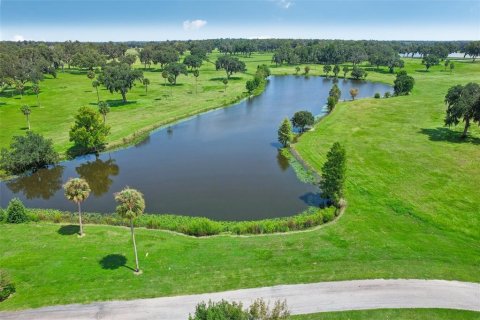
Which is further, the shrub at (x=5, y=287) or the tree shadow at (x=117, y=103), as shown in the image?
the tree shadow at (x=117, y=103)

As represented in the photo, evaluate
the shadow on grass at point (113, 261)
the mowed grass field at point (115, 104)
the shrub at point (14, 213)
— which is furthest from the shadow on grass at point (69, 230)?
the mowed grass field at point (115, 104)

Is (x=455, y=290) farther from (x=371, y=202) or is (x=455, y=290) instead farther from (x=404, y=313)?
(x=371, y=202)

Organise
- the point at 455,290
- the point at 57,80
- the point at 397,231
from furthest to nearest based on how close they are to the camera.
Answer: the point at 57,80 < the point at 397,231 < the point at 455,290

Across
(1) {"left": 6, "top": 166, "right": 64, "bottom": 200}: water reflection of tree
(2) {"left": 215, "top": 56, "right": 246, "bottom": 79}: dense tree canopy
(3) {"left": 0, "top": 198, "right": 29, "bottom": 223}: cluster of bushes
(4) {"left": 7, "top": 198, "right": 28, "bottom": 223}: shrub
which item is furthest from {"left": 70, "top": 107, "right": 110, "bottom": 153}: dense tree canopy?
(2) {"left": 215, "top": 56, "right": 246, "bottom": 79}: dense tree canopy

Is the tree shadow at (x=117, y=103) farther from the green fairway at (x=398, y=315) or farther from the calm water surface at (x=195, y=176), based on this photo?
the green fairway at (x=398, y=315)

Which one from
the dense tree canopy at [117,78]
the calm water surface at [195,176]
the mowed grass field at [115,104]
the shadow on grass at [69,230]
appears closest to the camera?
the shadow on grass at [69,230]

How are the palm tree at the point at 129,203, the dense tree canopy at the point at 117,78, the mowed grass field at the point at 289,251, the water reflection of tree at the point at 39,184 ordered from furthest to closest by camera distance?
the dense tree canopy at the point at 117,78
the water reflection of tree at the point at 39,184
the mowed grass field at the point at 289,251
the palm tree at the point at 129,203

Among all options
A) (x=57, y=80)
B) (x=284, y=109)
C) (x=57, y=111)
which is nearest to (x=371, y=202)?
(x=284, y=109)

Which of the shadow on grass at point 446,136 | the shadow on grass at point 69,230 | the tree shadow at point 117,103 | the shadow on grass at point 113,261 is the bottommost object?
the shadow on grass at point 69,230
